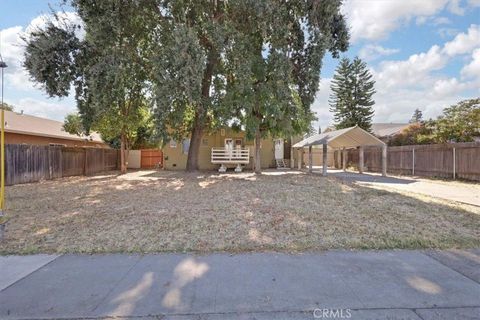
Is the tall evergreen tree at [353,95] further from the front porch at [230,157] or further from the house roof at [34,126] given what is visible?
the house roof at [34,126]

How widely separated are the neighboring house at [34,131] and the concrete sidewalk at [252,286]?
1747 centimetres

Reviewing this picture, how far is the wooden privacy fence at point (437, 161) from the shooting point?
14.4 metres

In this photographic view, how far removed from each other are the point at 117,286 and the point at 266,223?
3198 millimetres

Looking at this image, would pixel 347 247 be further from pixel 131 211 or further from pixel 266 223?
pixel 131 211

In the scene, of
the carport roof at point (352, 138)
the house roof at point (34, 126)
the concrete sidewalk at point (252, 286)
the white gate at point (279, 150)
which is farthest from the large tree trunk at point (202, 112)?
the concrete sidewalk at point (252, 286)

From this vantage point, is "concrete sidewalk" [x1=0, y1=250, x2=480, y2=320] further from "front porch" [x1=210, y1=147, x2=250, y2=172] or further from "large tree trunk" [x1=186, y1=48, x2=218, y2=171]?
"front porch" [x1=210, y1=147, x2=250, y2=172]

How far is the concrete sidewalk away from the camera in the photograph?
3.20 m

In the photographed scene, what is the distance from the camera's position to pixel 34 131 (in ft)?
66.7

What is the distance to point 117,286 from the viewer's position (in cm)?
378

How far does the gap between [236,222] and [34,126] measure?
20.6 meters

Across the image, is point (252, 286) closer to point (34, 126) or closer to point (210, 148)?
point (210, 148)

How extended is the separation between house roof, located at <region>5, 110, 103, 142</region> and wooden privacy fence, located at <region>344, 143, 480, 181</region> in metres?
19.7

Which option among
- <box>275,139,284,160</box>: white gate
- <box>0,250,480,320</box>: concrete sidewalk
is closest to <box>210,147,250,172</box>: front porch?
<box>275,139,284,160</box>: white gate

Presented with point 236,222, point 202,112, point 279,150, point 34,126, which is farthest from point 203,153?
point 236,222
